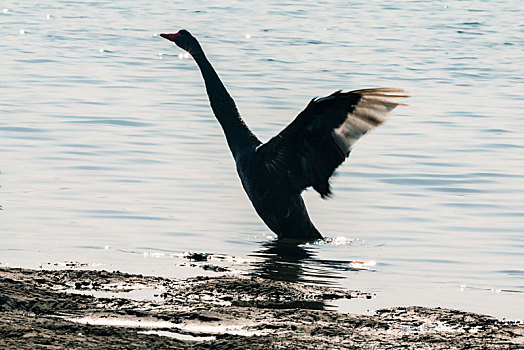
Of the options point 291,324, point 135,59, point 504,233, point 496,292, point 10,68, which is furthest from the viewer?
point 135,59

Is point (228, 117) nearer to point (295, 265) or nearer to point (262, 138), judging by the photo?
point (295, 265)

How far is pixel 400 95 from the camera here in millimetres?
8695

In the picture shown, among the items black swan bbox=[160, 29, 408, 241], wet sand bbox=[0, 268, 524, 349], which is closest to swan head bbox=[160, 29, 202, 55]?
black swan bbox=[160, 29, 408, 241]

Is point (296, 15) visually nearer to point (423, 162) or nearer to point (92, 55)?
point (92, 55)

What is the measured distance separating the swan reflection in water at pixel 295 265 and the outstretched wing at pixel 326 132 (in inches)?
24.4

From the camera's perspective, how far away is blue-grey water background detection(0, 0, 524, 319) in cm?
922

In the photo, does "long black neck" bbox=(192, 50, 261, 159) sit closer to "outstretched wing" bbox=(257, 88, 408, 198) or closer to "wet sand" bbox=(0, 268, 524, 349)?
"outstretched wing" bbox=(257, 88, 408, 198)

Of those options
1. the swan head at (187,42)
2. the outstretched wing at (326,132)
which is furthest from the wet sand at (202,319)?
the swan head at (187,42)

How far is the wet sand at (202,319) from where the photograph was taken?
6027 millimetres

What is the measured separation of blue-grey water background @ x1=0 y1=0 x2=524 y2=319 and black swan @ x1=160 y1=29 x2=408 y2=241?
0.39m

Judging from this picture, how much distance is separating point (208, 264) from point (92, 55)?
16682mm

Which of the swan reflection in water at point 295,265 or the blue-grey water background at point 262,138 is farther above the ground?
the blue-grey water background at point 262,138

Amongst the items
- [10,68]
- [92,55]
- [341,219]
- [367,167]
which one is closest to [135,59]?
[92,55]

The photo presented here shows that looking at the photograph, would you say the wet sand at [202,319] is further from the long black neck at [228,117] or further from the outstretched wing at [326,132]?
the long black neck at [228,117]
